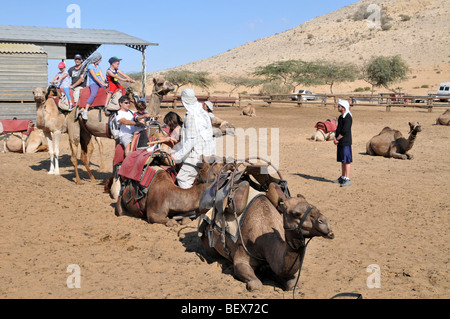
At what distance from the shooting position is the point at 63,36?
2781 cm

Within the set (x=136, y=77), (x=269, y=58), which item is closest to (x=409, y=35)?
(x=269, y=58)

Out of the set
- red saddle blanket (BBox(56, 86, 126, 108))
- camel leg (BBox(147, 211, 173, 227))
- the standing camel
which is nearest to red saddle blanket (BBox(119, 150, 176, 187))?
camel leg (BBox(147, 211, 173, 227))

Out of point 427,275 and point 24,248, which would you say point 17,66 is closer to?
point 24,248

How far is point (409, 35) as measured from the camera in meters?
83.4

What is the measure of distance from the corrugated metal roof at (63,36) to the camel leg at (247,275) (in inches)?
907

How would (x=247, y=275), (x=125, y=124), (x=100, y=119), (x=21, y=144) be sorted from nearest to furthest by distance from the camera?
(x=247, y=275), (x=125, y=124), (x=100, y=119), (x=21, y=144)

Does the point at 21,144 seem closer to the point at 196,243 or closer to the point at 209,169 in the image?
the point at 196,243

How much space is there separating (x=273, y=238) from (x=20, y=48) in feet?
72.1

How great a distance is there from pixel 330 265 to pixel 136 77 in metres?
58.1

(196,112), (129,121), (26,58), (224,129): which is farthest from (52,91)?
(26,58)

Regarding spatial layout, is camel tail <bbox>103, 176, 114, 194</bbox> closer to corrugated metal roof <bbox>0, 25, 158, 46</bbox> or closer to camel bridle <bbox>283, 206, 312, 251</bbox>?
camel bridle <bbox>283, 206, 312, 251</bbox>

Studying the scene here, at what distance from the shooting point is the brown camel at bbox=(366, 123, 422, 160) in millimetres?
13786

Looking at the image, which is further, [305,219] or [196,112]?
[196,112]

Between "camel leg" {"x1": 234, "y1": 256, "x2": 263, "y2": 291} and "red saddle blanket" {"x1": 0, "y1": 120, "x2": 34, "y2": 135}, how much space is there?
12.9 metres
